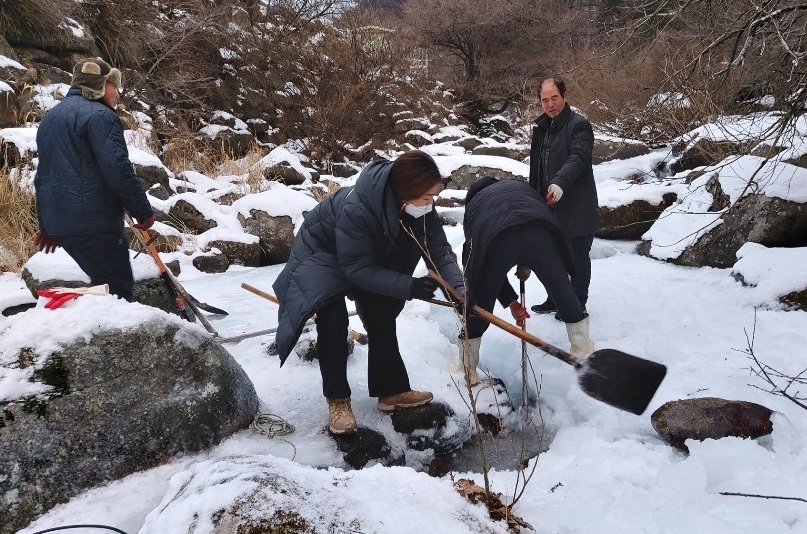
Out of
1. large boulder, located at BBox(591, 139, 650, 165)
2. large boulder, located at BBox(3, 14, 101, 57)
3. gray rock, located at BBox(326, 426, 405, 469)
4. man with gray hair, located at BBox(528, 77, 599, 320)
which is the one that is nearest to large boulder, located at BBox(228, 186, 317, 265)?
man with gray hair, located at BBox(528, 77, 599, 320)

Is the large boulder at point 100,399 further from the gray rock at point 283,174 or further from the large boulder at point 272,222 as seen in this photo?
the gray rock at point 283,174

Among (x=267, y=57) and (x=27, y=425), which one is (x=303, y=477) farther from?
(x=267, y=57)

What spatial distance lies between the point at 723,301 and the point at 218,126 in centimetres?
950

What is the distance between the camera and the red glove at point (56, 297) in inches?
86.0

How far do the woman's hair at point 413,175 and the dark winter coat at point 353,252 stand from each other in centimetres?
5

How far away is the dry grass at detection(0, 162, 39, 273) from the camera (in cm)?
452

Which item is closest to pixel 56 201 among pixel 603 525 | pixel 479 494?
pixel 479 494

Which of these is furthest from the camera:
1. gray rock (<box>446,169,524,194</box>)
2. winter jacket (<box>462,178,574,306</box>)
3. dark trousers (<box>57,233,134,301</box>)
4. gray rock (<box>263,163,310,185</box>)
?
gray rock (<box>446,169,524,194</box>)

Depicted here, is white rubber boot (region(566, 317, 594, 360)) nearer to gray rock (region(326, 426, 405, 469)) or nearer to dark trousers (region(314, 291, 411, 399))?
dark trousers (region(314, 291, 411, 399))

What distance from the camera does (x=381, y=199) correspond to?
7.27 ft

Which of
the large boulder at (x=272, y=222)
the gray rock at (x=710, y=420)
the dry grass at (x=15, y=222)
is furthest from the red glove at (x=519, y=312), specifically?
the dry grass at (x=15, y=222)

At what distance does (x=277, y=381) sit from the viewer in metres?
3.03

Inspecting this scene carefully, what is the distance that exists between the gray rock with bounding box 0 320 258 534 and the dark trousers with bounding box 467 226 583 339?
4.38ft

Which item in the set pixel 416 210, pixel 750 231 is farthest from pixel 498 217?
pixel 750 231
